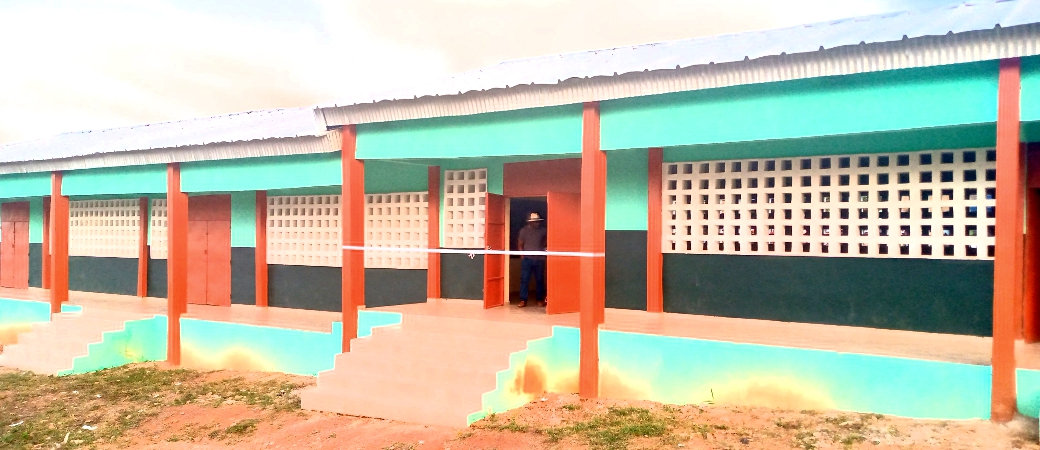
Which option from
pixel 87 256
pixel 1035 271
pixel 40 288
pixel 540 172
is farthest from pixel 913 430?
pixel 40 288

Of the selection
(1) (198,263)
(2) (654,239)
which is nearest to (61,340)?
(1) (198,263)

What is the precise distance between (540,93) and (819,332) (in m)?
3.49

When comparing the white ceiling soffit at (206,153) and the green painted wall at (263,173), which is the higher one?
the white ceiling soffit at (206,153)

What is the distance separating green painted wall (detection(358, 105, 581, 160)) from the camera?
6801 mm

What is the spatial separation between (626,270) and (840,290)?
90.5 inches

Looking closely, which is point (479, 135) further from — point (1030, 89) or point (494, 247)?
point (1030, 89)

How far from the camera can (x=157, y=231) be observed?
12594 millimetres

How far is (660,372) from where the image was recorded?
643cm

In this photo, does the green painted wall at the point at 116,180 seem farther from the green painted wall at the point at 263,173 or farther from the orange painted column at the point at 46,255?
the orange painted column at the point at 46,255

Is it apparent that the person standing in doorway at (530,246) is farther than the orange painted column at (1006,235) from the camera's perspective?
Yes

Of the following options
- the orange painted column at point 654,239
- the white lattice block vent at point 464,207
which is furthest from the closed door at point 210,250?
the orange painted column at point 654,239

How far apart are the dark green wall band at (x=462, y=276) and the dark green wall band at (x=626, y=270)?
1.61 metres

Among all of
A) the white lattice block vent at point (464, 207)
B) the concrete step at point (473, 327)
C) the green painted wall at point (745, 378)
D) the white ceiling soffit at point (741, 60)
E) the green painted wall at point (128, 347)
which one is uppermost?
the white ceiling soffit at point (741, 60)

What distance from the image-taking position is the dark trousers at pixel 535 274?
891cm
